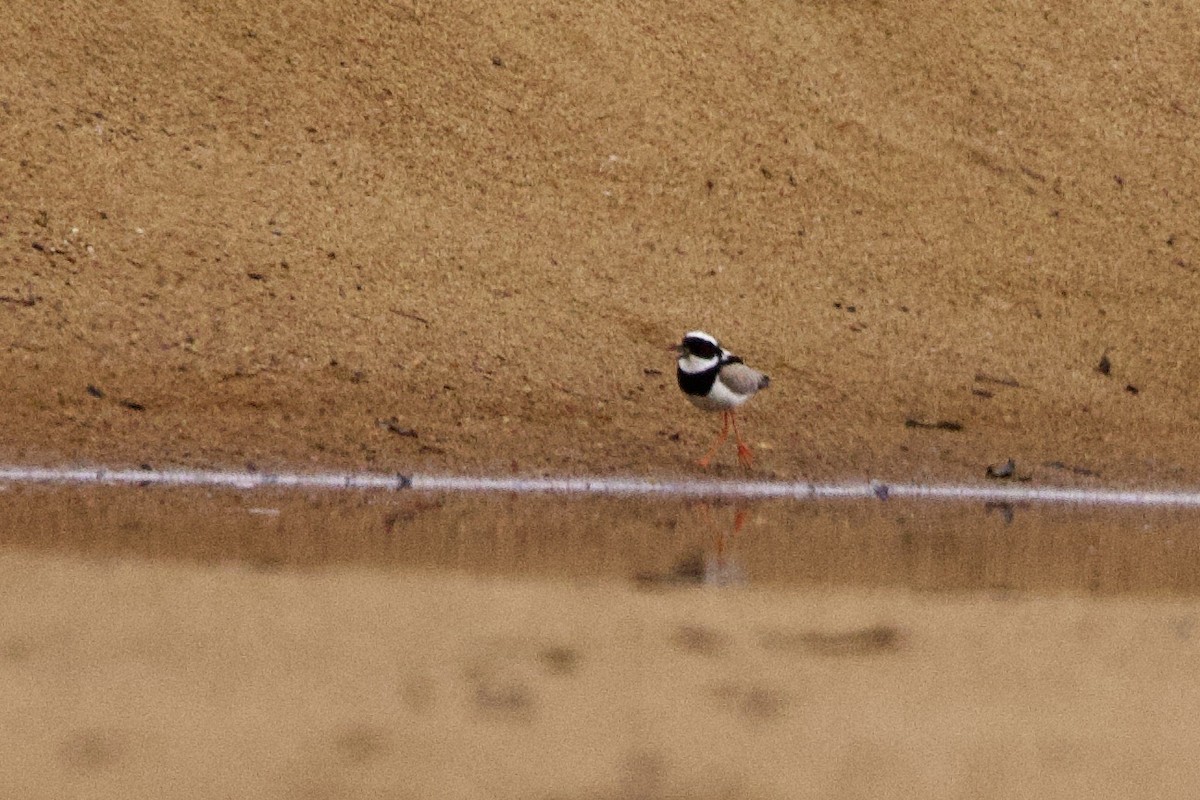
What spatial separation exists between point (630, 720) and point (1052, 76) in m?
7.44

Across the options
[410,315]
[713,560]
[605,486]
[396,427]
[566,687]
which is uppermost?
[410,315]

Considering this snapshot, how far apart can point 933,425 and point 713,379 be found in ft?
4.80

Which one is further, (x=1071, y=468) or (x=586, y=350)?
(x=586, y=350)

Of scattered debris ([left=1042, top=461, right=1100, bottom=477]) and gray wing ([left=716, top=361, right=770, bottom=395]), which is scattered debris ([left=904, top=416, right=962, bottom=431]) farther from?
gray wing ([left=716, top=361, right=770, bottom=395])

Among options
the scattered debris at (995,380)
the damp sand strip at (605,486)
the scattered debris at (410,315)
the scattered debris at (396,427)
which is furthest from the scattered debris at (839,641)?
the scattered debris at (410,315)

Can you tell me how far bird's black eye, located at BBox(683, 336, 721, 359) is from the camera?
392 inches

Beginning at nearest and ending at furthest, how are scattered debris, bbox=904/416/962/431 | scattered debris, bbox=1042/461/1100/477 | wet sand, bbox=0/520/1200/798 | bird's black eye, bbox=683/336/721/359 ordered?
1. wet sand, bbox=0/520/1200/798
2. bird's black eye, bbox=683/336/721/359
3. scattered debris, bbox=1042/461/1100/477
4. scattered debris, bbox=904/416/962/431

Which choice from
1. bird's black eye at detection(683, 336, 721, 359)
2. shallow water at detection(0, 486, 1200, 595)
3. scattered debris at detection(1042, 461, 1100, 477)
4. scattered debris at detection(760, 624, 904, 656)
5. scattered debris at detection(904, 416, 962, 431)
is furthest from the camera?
scattered debris at detection(904, 416, 962, 431)

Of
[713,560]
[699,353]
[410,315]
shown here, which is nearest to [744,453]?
[699,353]

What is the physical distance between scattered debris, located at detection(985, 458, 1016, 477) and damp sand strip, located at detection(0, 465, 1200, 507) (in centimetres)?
14

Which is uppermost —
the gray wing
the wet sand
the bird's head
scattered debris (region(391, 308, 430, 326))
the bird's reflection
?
scattered debris (region(391, 308, 430, 326))

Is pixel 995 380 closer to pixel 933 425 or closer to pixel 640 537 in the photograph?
pixel 933 425

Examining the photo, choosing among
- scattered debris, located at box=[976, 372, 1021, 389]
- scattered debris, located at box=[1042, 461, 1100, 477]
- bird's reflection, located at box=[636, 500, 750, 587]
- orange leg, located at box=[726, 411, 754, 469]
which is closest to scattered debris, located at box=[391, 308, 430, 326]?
orange leg, located at box=[726, 411, 754, 469]

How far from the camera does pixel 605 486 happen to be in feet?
31.8
